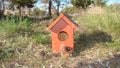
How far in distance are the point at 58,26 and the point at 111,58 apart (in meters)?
0.88

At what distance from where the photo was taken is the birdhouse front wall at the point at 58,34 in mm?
4441

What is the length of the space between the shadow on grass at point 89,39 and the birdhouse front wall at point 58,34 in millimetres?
254

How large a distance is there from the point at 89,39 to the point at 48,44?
0.78 m

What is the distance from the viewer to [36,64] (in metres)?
4.10

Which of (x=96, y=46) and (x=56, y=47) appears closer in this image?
(x=56, y=47)

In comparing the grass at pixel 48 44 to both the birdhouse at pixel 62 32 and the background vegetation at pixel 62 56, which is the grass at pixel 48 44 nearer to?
the background vegetation at pixel 62 56

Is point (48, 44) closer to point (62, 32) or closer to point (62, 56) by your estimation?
point (62, 32)

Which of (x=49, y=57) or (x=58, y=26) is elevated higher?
(x=58, y=26)

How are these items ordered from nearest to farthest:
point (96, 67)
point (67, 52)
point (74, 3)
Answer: point (96, 67)
point (67, 52)
point (74, 3)

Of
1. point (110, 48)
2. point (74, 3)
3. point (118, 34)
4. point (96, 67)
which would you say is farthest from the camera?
point (74, 3)

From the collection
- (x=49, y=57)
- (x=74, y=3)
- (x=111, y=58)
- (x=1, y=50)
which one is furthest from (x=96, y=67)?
(x=74, y=3)

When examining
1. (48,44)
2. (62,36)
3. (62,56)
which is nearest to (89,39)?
(48,44)

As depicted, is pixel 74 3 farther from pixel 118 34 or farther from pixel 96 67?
pixel 96 67

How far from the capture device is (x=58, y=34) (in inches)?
176
